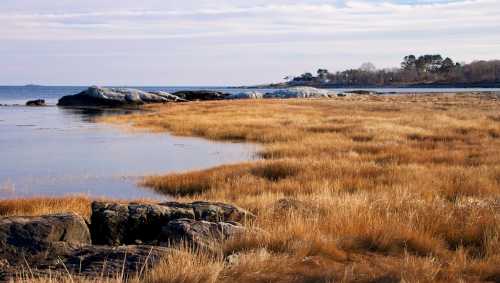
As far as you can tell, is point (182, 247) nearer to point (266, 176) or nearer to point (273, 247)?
point (273, 247)

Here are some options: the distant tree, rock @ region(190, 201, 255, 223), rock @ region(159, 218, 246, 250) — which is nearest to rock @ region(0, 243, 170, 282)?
rock @ region(159, 218, 246, 250)

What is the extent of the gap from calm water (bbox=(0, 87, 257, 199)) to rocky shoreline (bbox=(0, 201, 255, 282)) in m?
5.83

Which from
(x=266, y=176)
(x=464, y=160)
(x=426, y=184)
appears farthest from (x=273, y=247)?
(x=464, y=160)

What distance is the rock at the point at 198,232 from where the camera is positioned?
7141 mm

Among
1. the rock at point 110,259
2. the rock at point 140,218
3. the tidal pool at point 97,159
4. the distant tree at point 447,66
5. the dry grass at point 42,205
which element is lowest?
the tidal pool at point 97,159

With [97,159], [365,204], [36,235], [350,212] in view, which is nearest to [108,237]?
[36,235]

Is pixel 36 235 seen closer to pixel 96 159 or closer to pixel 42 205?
pixel 42 205

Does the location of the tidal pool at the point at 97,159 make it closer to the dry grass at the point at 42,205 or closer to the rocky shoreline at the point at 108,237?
the dry grass at the point at 42,205

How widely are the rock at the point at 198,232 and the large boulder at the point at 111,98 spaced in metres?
65.7

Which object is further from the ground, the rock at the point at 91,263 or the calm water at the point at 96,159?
the rock at the point at 91,263

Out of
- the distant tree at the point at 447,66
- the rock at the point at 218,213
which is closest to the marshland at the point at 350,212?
the rock at the point at 218,213

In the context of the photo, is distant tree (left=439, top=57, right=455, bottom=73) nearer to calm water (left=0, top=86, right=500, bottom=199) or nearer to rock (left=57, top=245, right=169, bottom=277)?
calm water (left=0, top=86, right=500, bottom=199)

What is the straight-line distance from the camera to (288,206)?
990 cm

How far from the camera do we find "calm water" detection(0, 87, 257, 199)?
1555 cm
